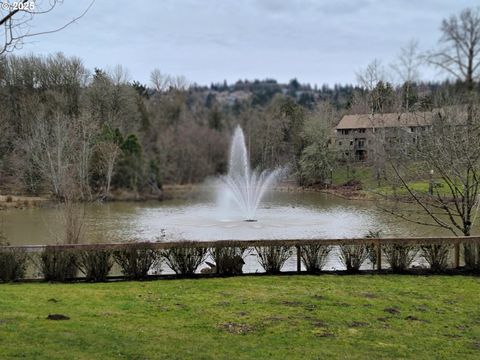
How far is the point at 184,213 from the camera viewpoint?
30844 millimetres

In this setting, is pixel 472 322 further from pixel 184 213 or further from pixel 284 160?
pixel 284 160

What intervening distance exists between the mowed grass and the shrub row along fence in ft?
2.32

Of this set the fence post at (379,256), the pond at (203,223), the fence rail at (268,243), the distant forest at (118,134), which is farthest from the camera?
the distant forest at (118,134)

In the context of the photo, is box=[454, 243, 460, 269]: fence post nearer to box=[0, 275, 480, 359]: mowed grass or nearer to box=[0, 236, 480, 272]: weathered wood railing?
box=[0, 236, 480, 272]: weathered wood railing

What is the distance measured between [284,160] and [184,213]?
2948cm

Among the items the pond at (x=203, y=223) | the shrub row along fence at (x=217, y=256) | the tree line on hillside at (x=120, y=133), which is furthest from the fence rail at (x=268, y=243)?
the tree line on hillside at (x=120, y=133)

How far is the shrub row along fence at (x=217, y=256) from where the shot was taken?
10.3m

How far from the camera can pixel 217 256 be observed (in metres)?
10.8

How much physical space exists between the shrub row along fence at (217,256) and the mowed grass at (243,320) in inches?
27.8

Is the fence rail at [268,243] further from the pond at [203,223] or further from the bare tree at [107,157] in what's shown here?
the bare tree at [107,157]

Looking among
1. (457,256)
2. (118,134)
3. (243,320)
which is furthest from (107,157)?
(243,320)

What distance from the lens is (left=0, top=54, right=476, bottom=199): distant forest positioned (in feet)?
126

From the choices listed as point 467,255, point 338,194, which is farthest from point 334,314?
point 338,194

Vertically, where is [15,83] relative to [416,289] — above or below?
above
